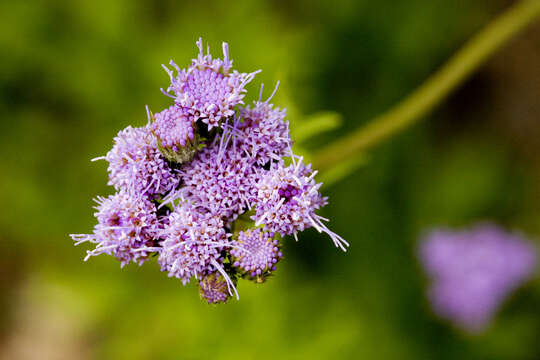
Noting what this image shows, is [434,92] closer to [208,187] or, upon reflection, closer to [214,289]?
[208,187]

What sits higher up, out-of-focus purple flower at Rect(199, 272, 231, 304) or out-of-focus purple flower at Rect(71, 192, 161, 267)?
out-of-focus purple flower at Rect(71, 192, 161, 267)

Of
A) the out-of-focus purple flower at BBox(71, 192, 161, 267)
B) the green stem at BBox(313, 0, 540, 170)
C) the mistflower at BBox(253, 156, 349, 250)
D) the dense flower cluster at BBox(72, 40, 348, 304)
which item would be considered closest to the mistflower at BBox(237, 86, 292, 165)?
the dense flower cluster at BBox(72, 40, 348, 304)

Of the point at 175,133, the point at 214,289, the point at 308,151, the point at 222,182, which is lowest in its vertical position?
the point at 214,289

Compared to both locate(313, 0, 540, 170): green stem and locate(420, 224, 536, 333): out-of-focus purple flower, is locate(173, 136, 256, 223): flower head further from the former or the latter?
locate(420, 224, 536, 333): out-of-focus purple flower

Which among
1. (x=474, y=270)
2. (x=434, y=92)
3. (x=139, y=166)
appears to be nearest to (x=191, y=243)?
(x=139, y=166)

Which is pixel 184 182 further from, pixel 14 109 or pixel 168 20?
pixel 14 109

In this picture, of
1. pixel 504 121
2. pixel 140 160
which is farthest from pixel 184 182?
pixel 504 121
